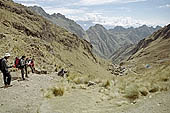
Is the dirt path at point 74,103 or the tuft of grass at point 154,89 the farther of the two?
the tuft of grass at point 154,89

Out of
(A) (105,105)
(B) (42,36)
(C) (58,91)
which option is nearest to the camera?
(A) (105,105)

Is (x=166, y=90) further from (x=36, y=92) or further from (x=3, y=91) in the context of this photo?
(x=3, y=91)

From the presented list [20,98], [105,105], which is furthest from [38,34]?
[105,105]

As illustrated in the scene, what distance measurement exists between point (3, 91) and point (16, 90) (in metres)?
0.79

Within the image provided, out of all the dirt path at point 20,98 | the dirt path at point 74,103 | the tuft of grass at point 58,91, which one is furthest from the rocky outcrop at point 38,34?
the dirt path at point 74,103

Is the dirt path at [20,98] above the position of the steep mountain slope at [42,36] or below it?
below

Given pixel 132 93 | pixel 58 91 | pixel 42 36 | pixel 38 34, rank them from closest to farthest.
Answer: pixel 132 93 < pixel 58 91 < pixel 38 34 < pixel 42 36

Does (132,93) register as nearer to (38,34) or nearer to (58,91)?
(58,91)

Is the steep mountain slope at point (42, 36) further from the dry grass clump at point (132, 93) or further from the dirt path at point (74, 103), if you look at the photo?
the dry grass clump at point (132, 93)

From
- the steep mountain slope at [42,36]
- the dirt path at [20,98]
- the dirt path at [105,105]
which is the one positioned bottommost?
the dirt path at [105,105]

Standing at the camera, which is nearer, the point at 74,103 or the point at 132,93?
the point at 74,103

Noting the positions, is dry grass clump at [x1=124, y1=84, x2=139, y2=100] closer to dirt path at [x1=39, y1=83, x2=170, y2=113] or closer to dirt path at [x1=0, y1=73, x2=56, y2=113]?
dirt path at [x1=39, y1=83, x2=170, y2=113]

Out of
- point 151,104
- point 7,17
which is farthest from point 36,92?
point 7,17

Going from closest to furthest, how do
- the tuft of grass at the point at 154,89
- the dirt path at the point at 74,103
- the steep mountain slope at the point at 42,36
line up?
the dirt path at the point at 74,103 → the tuft of grass at the point at 154,89 → the steep mountain slope at the point at 42,36
